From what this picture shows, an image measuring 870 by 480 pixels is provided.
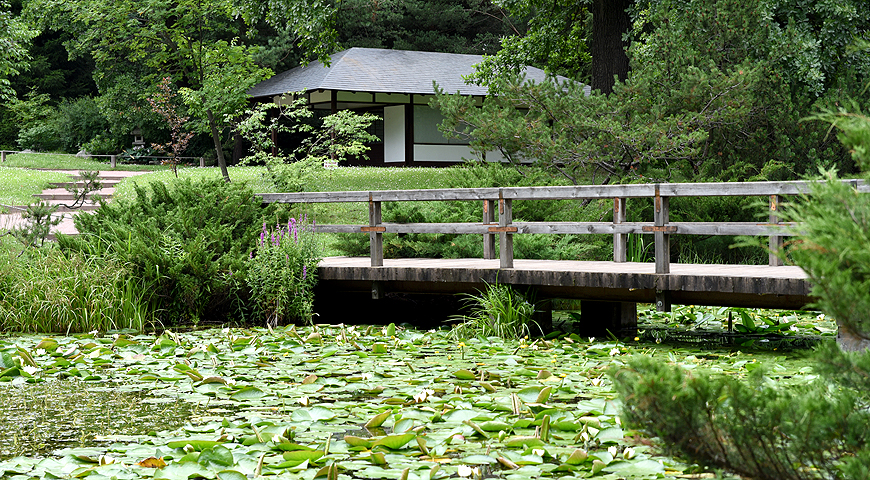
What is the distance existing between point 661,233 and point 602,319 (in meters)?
1.41

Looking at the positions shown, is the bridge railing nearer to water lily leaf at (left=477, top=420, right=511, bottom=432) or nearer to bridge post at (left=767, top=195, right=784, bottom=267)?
bridge post at (left=767, top=195, right=784, bottom=267)

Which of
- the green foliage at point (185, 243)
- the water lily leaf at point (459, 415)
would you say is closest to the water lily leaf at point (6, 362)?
the green foliage at point (185, 243)

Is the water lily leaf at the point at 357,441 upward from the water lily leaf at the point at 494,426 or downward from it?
upward

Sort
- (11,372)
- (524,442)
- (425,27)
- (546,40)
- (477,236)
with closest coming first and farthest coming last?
(524,442), (11,372), (477,236), (546,40), (425,27)

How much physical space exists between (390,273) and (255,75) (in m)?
13.2

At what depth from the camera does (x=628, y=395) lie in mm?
2512

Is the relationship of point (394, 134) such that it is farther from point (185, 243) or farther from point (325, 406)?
point (325, 406)

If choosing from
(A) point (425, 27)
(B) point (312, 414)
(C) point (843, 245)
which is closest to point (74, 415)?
(B) point (312, 414)

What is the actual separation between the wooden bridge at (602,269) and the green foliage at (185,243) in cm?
92

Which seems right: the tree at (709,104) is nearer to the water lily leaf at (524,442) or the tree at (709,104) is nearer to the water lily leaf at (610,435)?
the water lily leaf at (610,435)

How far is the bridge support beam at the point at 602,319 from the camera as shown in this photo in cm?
905

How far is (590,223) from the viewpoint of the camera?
28.1ft

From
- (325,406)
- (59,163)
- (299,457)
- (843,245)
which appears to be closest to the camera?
(843,245)

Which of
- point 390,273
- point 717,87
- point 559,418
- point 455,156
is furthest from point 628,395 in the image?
point 455,156
